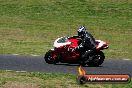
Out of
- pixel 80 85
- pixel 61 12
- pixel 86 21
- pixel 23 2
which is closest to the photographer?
pixel 80 85

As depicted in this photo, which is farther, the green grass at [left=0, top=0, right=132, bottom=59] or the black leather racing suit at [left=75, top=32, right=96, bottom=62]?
the green grass at [left=0, top=0, right=132, bottom=59]

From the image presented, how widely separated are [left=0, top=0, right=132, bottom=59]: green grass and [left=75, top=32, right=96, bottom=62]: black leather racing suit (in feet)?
10.3

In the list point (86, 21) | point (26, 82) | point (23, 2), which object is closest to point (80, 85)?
point (26, 82)

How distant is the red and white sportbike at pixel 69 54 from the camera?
20.9 metres

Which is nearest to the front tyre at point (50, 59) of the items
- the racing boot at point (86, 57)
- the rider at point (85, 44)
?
the rider at point (85, 44)

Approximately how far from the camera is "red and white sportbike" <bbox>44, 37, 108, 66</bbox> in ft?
68.7

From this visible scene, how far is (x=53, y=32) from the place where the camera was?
34031 millimetres

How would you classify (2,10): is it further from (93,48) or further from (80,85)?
(80,85)

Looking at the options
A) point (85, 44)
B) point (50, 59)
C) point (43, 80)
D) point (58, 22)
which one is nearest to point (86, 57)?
point (85, 44)

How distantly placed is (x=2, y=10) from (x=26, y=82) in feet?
91.7

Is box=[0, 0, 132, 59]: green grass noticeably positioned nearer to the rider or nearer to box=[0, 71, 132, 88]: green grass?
the rider

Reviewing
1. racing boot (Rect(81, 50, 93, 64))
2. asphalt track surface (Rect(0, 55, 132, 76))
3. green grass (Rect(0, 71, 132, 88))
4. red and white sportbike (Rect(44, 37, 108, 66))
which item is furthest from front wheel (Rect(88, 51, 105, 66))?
green grass (Rect(0, 71, 132, 88))

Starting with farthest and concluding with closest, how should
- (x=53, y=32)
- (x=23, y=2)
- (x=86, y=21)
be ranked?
(x=23, y=2)
(x=86, y=21)
(x=53, y=32)

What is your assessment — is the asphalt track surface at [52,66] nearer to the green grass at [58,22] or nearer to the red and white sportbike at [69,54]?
the red and white sportbike at [69,54]
